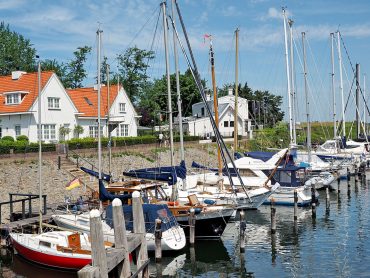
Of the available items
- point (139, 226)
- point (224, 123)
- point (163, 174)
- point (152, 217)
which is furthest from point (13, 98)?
point (139, 226)

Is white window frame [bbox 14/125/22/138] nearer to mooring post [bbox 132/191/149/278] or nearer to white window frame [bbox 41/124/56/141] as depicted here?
white window frame [bbox 41/124/56/141]

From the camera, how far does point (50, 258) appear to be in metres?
23.1

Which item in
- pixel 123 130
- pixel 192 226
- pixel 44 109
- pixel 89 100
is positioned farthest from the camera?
pixel 123 130

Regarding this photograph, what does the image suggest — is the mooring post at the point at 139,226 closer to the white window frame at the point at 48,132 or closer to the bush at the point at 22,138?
the bush at the point at 22,138

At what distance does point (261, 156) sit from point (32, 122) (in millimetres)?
23800

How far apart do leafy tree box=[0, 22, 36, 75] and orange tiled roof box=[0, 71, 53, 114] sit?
34408 mm

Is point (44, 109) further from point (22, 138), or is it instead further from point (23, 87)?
point (22, 138)

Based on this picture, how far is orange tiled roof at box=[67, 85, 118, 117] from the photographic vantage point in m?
61.1

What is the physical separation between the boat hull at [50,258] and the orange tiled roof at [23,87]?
2980 centimetres

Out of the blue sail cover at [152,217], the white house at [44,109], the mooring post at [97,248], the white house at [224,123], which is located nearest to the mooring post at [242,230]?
the blue sail cover at [152,217]

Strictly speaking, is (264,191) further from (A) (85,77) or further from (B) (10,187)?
(A) (85,77)

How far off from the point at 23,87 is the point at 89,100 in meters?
10.5

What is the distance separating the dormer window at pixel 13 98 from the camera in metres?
54.4

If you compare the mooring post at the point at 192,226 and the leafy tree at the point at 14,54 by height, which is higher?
the leafy tree at the point at 14,54
